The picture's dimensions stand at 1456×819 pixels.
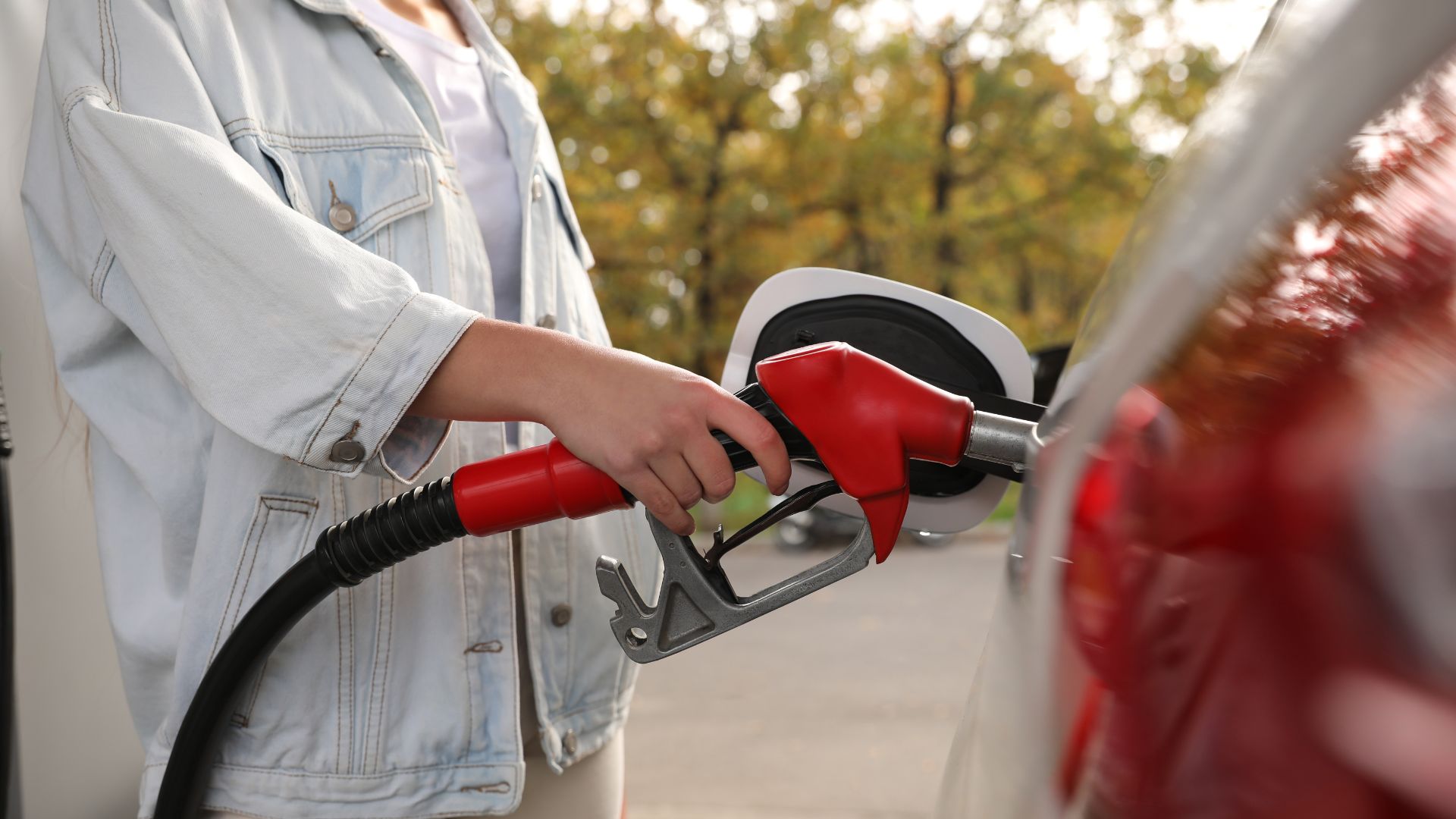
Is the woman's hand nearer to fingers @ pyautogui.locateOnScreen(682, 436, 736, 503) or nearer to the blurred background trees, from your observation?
fingers @ pyautogui.locateOnScreen(682, 436, 736, 503)

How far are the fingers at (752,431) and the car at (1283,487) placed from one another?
376mm

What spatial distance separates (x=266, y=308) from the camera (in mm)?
956

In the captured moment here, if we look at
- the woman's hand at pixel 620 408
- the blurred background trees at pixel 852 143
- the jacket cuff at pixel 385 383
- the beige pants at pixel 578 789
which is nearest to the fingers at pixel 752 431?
the woman's hand at pixel 620 408

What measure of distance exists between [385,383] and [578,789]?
1.86ft

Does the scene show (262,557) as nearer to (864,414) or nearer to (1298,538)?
(864,414)

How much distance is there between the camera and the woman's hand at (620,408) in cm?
89

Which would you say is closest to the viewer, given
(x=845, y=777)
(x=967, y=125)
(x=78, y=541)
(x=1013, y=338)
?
(x=1013, y=338)

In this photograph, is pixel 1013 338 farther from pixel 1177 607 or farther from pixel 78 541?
pixel 78 541

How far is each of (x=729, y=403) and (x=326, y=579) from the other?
401 millimetres

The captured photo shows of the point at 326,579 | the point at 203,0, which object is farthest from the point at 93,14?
the point at 326,579

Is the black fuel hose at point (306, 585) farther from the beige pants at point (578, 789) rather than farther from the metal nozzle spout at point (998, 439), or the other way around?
the metal nozzle spout at point (998, 439)

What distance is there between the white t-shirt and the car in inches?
34.9

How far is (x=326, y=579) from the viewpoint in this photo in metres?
1.02

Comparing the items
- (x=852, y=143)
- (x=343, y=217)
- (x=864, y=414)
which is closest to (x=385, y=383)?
(x=343, y=217)
